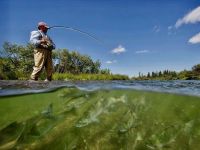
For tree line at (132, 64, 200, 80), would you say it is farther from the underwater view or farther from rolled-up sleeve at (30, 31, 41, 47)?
rolled-up sleeve at (30, 31, 41, 47)

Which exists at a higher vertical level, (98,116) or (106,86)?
(106,86)

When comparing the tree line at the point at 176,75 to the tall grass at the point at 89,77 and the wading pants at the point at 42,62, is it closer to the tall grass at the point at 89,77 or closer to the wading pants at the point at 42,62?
the tall grass at the point at 89,77

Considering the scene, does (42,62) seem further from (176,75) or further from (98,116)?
(176,75)

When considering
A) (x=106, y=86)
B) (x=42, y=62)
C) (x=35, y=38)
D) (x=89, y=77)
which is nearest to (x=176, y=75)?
(x=89, y=77)

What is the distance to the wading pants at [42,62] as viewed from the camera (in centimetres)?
894

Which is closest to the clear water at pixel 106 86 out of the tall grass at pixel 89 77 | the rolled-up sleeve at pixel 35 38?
the tall grass at pixel 89 77

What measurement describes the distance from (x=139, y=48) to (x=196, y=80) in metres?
2.43

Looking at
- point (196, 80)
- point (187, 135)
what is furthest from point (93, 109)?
point (196, 80)

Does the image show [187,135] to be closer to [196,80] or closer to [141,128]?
[141,128]

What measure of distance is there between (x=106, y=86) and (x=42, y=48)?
2045mm

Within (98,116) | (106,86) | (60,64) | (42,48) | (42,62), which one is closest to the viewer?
(98,116)

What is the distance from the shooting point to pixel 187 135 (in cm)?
671

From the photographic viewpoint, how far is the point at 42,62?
9078 mm

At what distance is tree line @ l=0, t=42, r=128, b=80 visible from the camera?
8188 millimetres
